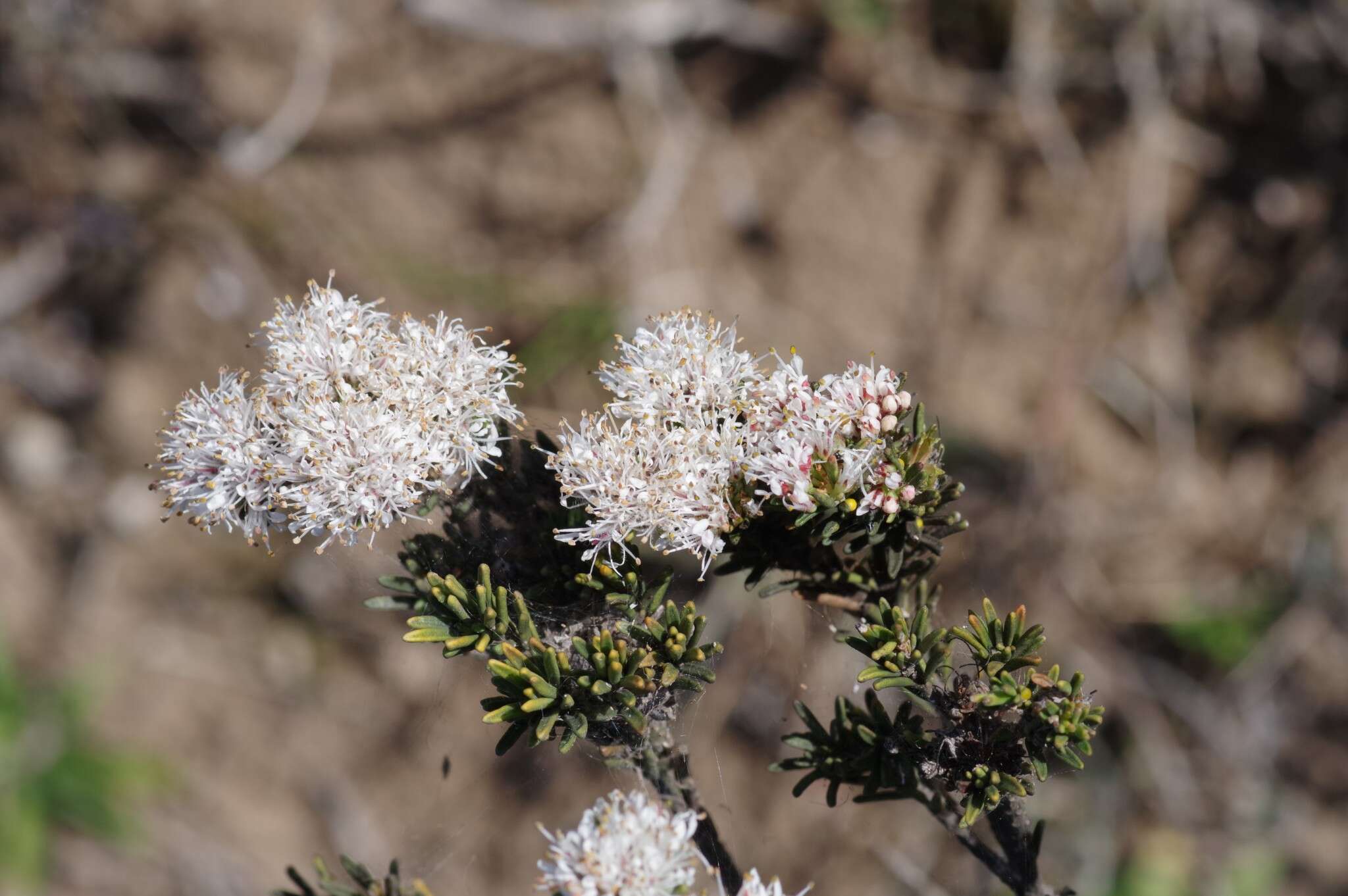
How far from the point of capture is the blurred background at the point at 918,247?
147 inches

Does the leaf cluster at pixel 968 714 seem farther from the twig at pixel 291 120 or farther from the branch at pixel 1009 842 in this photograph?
the twig at pixel 291 120

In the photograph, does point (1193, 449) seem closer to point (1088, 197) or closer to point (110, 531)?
point (1088, 197)

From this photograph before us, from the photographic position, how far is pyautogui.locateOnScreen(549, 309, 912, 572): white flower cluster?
147 centimetres

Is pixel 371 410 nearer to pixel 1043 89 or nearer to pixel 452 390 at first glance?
pixel 452 390

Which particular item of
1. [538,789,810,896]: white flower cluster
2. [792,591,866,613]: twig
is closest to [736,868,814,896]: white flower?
[538,789,810,896]: white flower cluster

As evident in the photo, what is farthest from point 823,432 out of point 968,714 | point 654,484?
point 968,714

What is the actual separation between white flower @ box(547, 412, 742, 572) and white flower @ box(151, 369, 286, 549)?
53 cm

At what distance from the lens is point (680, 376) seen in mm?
1559

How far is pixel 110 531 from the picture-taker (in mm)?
4691

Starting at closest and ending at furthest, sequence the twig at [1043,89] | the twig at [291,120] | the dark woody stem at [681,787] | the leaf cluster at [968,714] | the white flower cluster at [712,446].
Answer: the leaf cluster at [968,714], the white flower cluster at [712,446], the dark woody stem at [681,787], the twig at [1043,89], the twig at [291,120]

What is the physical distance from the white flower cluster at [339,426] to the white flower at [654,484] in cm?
19

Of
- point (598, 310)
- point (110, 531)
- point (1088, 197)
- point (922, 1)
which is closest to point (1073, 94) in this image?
point (1088, 197)

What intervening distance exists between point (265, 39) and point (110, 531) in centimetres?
272

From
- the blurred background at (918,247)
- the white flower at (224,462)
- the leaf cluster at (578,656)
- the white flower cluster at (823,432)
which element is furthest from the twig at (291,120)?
the white flower cluster at (823,432)
